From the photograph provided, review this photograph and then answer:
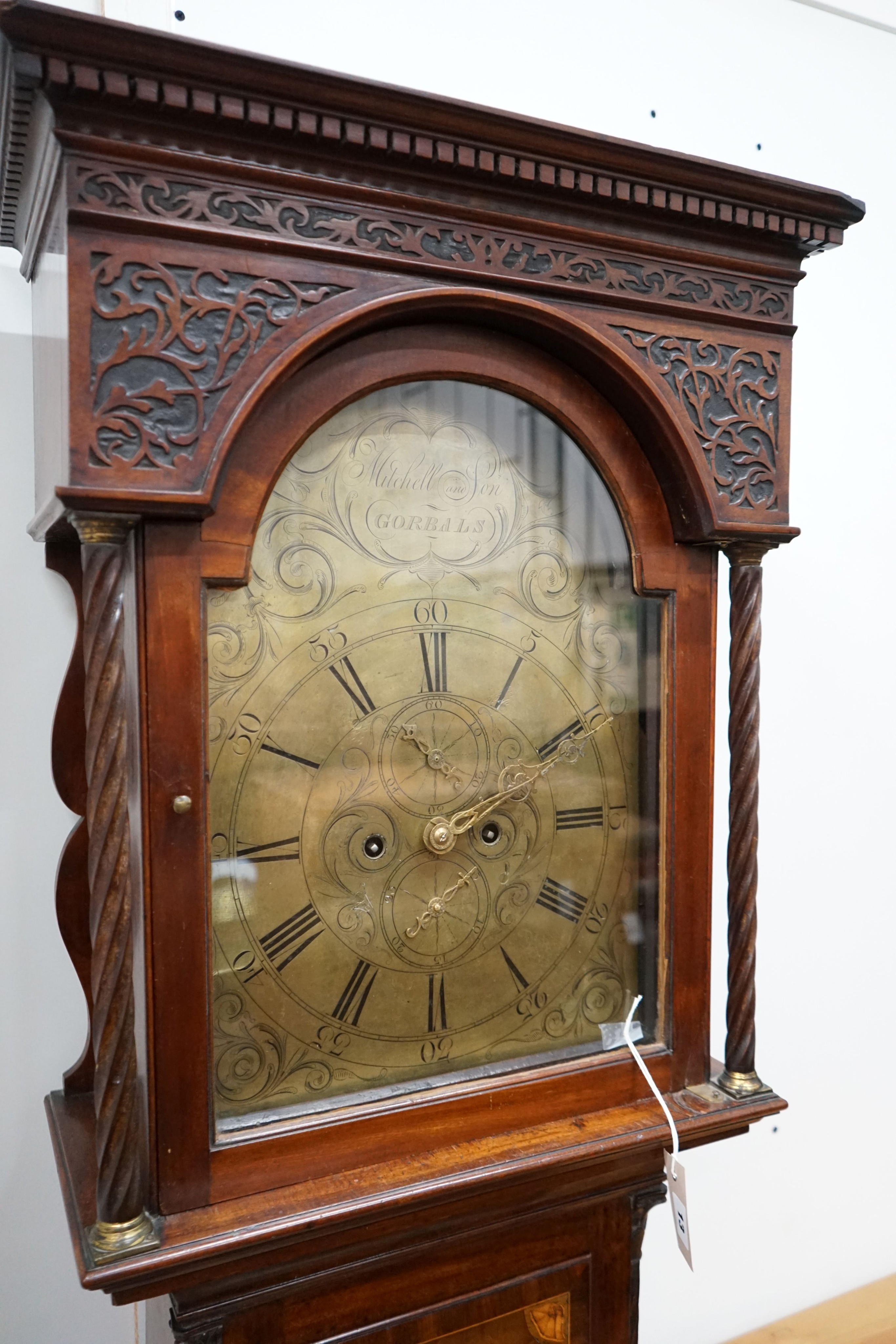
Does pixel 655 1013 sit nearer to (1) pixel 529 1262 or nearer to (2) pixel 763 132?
(1) pixel 529 1262

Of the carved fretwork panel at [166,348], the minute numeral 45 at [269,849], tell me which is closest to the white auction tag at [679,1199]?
the minute numeral 45 at [269,849]

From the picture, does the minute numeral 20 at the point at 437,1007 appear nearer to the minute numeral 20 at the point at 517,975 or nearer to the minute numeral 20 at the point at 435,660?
the minute numeral 20 at the point at 517,975

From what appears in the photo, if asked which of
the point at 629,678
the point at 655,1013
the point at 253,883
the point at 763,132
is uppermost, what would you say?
the point at 763,132

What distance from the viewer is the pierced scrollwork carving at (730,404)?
3.26 feet

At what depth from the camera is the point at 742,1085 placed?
105cm

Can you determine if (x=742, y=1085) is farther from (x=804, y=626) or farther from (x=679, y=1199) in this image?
(x=804, y=626)

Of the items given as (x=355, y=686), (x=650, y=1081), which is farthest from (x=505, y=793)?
(x=650, y=1081)

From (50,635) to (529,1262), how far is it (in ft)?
2.85

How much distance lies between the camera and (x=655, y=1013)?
1063 millimetres

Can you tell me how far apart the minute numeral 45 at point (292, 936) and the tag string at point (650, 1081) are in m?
0.36

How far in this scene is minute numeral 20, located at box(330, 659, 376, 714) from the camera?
36.0 inches

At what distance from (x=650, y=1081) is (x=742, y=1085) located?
112 mm

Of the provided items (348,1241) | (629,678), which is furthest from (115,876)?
(629,678)

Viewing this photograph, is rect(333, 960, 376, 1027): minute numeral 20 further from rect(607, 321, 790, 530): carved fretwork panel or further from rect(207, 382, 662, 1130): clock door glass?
rect(607, 321, 790, 530): carved fretwork panel
